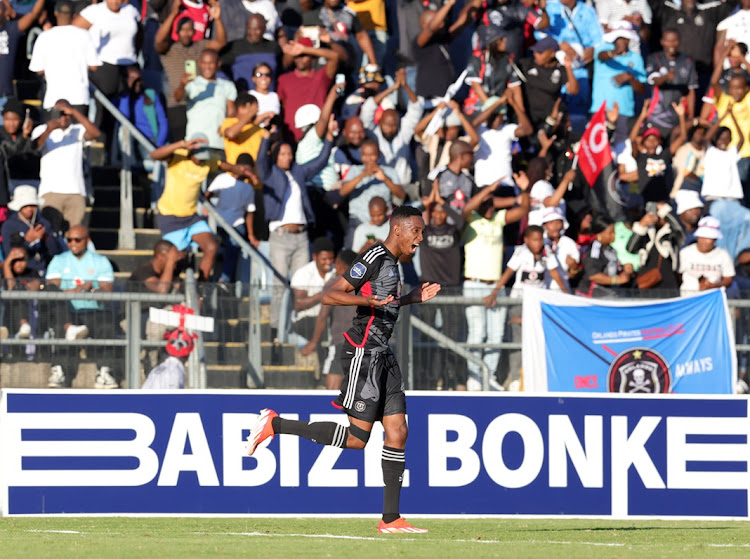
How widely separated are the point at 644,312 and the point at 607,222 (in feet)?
9.73

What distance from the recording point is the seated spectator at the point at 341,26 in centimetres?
1834

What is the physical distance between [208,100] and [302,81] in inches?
48.6

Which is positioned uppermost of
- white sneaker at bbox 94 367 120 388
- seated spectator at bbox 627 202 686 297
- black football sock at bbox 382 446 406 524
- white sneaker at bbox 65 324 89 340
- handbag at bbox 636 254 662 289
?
seated spectator at bbox 627 202 686 297

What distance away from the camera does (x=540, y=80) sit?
18453 millimetres

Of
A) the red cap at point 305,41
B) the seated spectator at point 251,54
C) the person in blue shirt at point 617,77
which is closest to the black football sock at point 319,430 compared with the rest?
the seated spectator at point 251,54

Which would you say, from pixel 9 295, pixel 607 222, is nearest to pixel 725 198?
pixel 607 222

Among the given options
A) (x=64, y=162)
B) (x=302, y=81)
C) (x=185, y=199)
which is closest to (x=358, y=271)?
(x=185, y=199)

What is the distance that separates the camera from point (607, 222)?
682 inches

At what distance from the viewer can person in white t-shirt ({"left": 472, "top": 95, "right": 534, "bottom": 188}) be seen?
57.6 feet

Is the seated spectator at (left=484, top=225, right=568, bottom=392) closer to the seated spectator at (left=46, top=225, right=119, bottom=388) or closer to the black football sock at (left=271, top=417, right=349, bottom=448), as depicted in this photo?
the seated spectator at (left=46, top=225, right=119, bottom=388)

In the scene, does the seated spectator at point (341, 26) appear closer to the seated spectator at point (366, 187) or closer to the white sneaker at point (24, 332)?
the seated spectator at point (366, 187)

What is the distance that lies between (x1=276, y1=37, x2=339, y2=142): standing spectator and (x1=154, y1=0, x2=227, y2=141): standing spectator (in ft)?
3.25

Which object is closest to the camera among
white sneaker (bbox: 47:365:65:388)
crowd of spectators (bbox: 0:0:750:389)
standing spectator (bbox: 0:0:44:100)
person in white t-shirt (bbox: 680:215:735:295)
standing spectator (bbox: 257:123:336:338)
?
white sneaker (bbox: 47:365:65:388)

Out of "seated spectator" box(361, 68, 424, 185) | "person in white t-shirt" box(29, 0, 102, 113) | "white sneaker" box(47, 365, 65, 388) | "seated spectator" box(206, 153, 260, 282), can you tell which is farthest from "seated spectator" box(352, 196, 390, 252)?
"white sneaker" box(47, 365, 65, 388)
